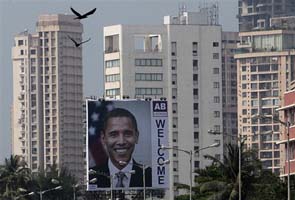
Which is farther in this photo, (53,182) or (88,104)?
(53,182)

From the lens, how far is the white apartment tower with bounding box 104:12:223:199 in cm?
17500

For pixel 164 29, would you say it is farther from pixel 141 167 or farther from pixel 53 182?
pixel 141 167

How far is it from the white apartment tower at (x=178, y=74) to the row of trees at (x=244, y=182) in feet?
236

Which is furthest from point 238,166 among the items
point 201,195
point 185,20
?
point 185,20

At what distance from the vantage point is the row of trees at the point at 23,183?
14112 cm

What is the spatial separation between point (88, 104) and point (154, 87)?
4032 cm

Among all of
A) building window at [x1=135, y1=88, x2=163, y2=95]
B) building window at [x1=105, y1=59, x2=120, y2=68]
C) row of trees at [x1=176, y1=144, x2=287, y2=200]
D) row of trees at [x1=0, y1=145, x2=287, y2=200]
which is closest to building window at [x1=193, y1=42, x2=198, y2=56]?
building window at [x1=135, y1=88, x2=163, y2=95]

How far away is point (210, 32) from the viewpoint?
17900cm

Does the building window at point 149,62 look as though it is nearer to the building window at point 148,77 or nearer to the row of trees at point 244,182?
the building window at point 148,77

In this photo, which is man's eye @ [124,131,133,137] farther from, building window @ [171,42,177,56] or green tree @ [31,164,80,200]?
building window @ [171,42,177,56]

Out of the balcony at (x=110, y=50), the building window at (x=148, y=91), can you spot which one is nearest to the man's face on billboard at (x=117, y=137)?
the building window at (x=148, y=91)

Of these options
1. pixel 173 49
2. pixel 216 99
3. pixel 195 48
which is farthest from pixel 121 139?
pixel 216 99

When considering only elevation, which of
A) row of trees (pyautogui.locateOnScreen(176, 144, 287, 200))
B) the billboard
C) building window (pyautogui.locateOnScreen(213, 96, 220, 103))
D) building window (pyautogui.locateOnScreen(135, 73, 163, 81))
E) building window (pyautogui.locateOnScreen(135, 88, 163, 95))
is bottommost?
row of trees (pyautogui.locateOnScreen(176, 144, 287, 200))

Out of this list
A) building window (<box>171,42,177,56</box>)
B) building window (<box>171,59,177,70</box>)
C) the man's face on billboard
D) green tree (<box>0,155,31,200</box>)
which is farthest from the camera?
building window (<box>171,42,177,56</box>)
